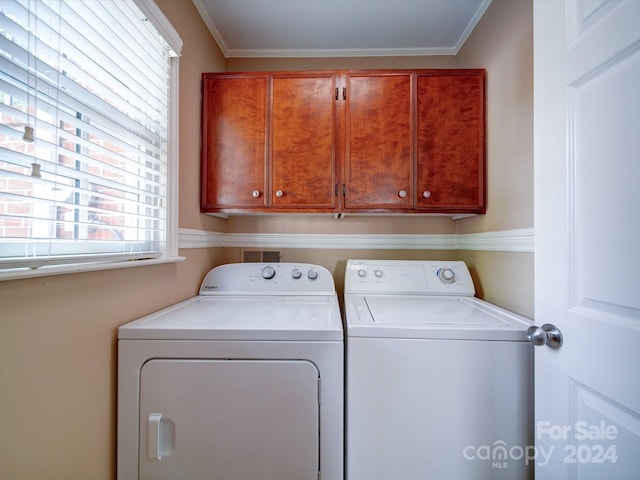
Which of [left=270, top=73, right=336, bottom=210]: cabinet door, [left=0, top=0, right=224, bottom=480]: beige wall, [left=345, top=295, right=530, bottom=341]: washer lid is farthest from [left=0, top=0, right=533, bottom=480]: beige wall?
[left=270, top=73, right=336, bottom=210]: cabinet door

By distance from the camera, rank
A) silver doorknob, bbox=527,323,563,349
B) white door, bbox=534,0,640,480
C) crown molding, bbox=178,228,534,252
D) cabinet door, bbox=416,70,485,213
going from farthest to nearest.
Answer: crown molding, bbox=178,228,534,252 → cabinet door, bbox=416,70,485,213 → silver doorknob, bbox=527,323,563,349 → white door, bbox=534,0,640,480

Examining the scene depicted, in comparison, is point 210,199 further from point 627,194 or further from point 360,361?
point 627,194

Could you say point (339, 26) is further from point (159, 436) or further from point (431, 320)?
point (159, 436)

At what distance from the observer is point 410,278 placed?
167 centimetres

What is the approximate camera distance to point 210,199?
5.23 feet

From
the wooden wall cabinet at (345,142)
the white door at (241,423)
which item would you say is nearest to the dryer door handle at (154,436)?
the white door at (241,423)

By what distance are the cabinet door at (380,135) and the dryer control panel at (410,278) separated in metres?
0.41

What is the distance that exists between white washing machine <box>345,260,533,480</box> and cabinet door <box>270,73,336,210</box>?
88 cm

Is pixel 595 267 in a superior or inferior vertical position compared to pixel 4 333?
superior

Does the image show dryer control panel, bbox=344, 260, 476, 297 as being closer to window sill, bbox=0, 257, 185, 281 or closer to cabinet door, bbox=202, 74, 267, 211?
cabinet door, bbox=202, 74, 267, 211

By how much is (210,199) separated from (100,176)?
675 millimetres

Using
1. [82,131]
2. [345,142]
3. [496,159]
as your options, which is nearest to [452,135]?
[496,159]

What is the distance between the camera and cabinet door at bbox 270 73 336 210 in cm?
156

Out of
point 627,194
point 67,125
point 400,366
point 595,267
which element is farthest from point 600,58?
point 67,125
